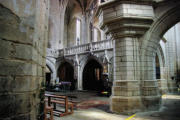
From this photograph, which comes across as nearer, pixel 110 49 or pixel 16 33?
pixel 16 33

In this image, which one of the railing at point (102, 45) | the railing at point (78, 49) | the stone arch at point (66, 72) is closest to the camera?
the railing at point (102, 45)

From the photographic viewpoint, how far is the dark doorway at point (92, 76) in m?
15.1

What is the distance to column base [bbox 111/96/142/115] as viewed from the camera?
4816mm

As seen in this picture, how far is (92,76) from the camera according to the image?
1538 cm

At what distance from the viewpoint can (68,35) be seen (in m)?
23.8

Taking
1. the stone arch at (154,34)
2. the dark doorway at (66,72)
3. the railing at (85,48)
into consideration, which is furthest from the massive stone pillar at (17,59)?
the dark doorway at (66,72)

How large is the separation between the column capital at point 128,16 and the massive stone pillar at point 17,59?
378 cm

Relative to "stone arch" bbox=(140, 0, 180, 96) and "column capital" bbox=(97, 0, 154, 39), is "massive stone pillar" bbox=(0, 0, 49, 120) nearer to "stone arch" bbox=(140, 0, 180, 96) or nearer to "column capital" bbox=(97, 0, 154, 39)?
"column capital" bbox=(97, 0, 154, 39)

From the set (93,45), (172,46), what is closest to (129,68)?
(93,45)

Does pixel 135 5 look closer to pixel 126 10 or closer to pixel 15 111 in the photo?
pixel 126 10

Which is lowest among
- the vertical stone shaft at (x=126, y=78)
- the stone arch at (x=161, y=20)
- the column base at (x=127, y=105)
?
the column base at (x=127, y=105)

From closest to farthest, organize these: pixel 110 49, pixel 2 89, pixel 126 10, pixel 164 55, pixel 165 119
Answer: pixel 2 89 < pixel 165 119 < pixel 126 10 < pixel 164 55 < pixel 110 49

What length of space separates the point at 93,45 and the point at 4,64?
12.3 meters

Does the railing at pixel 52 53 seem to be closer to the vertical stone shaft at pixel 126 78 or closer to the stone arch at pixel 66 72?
the stone arch at pixel 66 72
